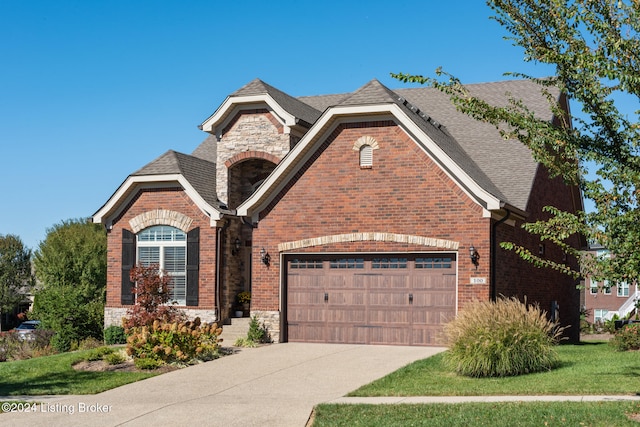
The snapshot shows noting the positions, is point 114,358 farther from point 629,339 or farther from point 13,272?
point 13,272

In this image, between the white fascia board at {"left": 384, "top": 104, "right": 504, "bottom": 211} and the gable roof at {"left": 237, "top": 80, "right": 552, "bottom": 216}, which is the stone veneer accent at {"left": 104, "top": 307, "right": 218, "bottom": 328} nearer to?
the gable roof at {"left": 237, "top": 80, "right": 552, "bottom": 216}

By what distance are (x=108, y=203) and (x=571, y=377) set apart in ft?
53.5

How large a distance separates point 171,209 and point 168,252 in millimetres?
1352

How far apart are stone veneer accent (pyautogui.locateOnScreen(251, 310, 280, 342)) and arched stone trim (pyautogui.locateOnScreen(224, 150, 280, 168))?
5035mm

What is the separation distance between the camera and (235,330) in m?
23.3

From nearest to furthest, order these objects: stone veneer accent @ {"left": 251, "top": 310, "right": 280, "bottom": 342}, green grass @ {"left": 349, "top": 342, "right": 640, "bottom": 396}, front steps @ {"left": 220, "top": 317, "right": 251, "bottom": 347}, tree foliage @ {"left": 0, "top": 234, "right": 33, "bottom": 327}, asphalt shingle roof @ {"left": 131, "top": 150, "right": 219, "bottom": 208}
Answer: green grass @ {"left": 349, "top": 342, "right": 640, "bottom": 396}, stone veneer accent @ {"left": 251, "top": 310, "right": 280, "bottom": 342}, front steps @ {"left": 220, "top": 317, "right": 251, "bottom": 347}, asphalt shingle roof @ {"left": 131, "top": 150, "right": 219, "bottom": 208}, tree foliage @ {"left": 0, "top": 234, "right": 33, "bottom": 327}

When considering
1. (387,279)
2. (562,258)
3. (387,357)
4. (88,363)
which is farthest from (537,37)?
(562,258)

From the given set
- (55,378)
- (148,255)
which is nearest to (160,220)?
(148,255)

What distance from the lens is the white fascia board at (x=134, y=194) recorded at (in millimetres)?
24031

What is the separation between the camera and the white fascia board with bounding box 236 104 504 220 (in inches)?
780

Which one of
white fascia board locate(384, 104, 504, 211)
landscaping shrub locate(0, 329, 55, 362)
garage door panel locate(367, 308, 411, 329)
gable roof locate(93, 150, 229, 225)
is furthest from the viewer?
gable roof locate(93, 150, 229, 225)

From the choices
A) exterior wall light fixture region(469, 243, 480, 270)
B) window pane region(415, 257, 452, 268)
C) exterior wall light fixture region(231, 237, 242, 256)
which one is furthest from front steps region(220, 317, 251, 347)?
exterior wall light fixture region(469, 243, 480, 270)

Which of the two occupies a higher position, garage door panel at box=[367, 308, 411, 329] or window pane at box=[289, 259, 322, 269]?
window pane at box=[289, 259, 322, 269]

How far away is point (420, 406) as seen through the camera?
11.9 m
